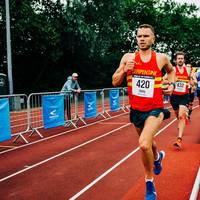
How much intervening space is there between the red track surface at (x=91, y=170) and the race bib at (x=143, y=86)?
137 centimetres

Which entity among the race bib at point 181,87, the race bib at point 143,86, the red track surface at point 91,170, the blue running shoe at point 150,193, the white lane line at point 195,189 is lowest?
the red track surface at point 91,170

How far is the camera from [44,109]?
10016mm

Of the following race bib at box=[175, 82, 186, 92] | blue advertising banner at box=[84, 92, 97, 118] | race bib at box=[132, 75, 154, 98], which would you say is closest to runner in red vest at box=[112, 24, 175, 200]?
race bib at box=[132, 75, 154, 98]

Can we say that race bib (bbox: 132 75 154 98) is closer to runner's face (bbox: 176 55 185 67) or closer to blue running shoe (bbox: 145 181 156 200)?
blue running shoe (bbox: 145 181 156 200)

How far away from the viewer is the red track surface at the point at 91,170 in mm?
4730

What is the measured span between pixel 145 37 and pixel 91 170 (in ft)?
9.06

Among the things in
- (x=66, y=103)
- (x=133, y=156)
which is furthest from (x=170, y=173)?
(x=66, y=103)

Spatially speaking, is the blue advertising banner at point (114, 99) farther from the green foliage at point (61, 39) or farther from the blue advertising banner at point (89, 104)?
the green foliage at point (61, 39)

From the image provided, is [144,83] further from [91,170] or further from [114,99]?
[114,99]

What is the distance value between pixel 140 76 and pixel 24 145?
5.37m

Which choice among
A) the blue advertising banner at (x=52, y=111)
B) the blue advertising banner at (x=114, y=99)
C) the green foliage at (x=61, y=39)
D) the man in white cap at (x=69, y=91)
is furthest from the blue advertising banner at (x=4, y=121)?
the green foliage at (x=61, y=39)

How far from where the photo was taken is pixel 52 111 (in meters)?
10.4

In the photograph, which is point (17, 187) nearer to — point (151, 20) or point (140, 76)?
point (140, 76)

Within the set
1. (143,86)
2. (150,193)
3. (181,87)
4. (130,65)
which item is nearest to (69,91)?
(181,87)
